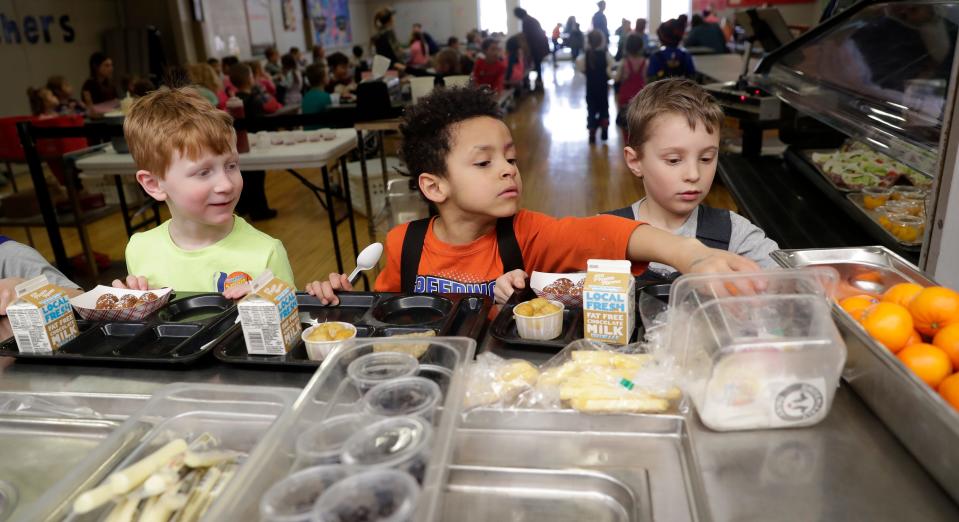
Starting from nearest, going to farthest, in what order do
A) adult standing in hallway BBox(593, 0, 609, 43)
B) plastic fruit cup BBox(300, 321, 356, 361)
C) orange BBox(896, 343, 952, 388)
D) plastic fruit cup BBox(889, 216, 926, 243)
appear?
orange BBox(896, 343, 952, 388), plastic fruit cup BBox(300, 321, 356, 361), plastic fruit cup BBox(889, 216, 926, 243), adult standing in hallway BBox(593, 0, 609, 43)

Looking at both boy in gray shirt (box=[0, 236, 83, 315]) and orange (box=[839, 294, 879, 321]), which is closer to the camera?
orange (box=[839, 294, 879, 321])

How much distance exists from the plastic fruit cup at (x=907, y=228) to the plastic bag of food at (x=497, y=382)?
5.46 ft

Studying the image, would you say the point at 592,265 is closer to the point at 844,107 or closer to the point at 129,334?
the point at 129,334

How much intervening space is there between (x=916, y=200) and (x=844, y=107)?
1.41 feet

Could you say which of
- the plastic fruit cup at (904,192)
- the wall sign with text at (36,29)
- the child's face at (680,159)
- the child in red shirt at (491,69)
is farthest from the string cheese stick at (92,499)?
the wall sign with text at (36,29)

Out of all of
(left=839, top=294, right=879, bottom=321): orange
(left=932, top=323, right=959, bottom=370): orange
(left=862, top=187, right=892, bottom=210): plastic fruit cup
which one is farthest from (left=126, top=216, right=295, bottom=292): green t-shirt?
(left=862, top=187, right=892, bottom=210): plastic fruit cup

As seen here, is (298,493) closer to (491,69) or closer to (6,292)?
(6,292)

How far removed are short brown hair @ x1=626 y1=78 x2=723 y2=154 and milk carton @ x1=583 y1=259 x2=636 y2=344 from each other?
82 centimetres

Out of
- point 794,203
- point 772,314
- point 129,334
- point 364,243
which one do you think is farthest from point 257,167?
point 772,314

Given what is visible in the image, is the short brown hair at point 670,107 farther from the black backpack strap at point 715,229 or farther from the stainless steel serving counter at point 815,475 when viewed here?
the stainless steel serving counter at point 815,475

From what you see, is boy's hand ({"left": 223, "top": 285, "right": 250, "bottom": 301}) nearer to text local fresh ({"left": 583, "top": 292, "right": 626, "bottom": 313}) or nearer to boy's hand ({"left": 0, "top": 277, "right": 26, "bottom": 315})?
boy's hand ({"left": 0, "top": 277, "right": 26, "bottom": 315})

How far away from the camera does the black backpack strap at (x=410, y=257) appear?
5.85 ft

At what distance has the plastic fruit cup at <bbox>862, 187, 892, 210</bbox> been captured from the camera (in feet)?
7.63

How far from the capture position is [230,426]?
0.94 meters
